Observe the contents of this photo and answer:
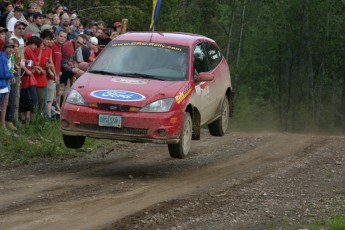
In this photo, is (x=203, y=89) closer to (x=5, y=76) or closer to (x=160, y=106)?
(x=160, y=106)

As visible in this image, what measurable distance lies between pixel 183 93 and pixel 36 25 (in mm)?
6477

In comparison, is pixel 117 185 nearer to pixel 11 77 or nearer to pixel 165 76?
pixel 165 76

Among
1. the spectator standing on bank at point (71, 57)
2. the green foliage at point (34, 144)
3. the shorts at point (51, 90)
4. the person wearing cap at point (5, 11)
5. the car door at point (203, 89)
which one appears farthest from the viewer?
the spectator standing on bank at point (71, 57)

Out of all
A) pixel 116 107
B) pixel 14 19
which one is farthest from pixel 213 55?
pixel 14 19

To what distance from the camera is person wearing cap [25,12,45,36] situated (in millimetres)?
17750

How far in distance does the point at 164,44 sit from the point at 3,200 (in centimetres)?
479

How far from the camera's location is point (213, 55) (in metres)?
15.2

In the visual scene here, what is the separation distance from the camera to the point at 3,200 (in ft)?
31.9

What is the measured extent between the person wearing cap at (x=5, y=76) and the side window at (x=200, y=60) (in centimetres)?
341

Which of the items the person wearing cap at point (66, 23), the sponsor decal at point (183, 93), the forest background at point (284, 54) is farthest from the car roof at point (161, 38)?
the forest background at point (284, 54)

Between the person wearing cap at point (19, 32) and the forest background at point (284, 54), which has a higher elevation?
the person wearing cap at point (19, 32)

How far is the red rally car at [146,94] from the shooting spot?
11.9 meters

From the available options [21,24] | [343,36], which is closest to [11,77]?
[21,24]

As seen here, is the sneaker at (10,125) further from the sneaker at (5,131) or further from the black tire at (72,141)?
the black tire at (72,141)
